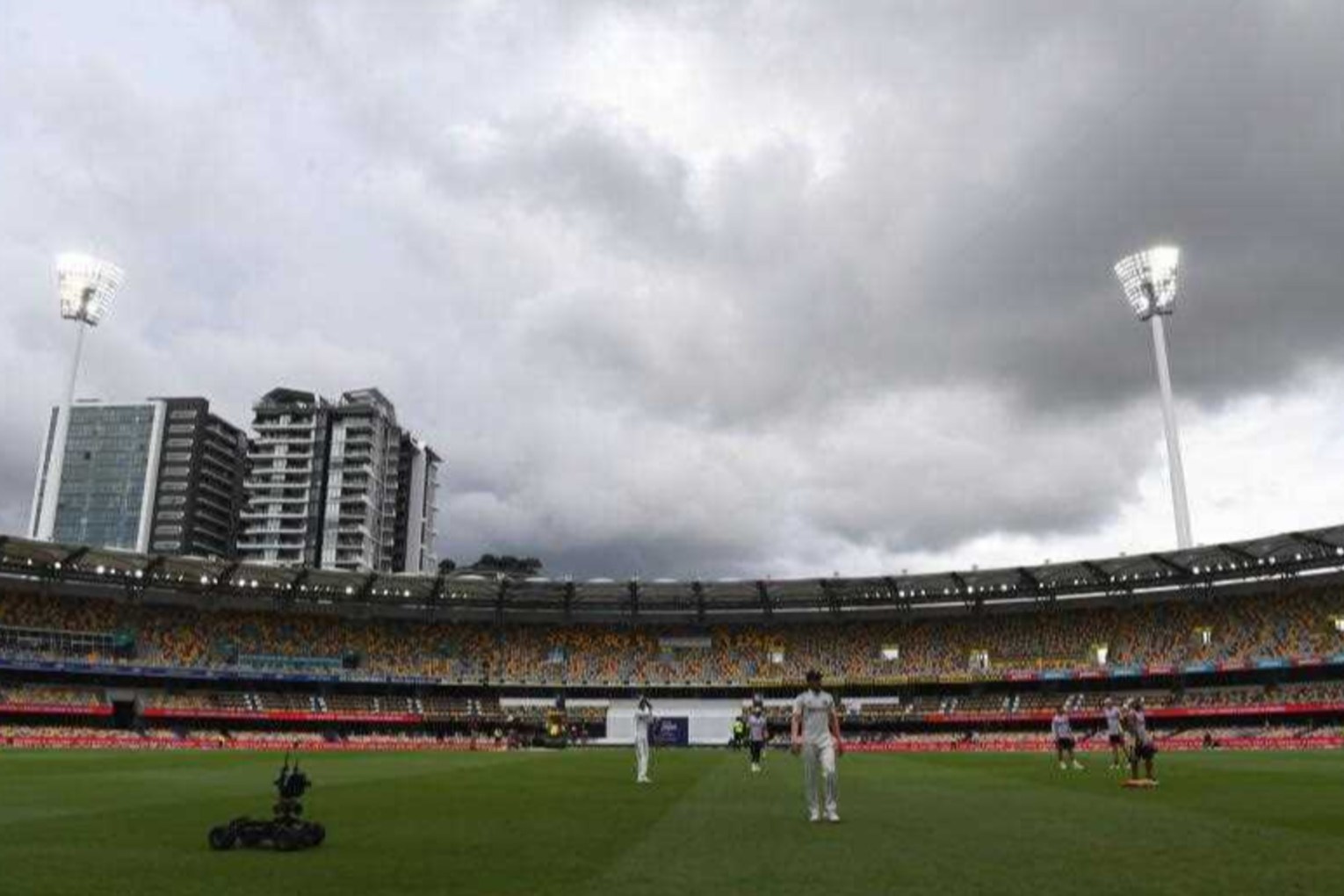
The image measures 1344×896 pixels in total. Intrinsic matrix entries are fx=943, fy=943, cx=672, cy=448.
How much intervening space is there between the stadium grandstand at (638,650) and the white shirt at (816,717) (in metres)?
47.8

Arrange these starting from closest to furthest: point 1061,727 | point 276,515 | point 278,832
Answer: point 278,832, point 1061,727, point 276,515

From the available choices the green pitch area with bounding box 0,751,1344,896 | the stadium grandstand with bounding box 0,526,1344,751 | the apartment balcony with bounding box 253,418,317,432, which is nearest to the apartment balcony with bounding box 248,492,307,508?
the apartment balcony with bounding box 253,418,317,432

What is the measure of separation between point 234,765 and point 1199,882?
3099cm

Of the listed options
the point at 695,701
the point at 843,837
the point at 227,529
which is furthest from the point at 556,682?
the point at 227,529

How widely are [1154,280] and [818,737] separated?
66142 millimetres

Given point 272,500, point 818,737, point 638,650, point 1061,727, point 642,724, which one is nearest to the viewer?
point 818,737

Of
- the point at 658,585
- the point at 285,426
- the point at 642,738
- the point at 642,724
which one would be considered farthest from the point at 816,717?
the point at 285,426

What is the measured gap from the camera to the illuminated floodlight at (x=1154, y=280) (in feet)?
223

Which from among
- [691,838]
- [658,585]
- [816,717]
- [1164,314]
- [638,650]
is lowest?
[691,838]

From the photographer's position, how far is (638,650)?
8169cm

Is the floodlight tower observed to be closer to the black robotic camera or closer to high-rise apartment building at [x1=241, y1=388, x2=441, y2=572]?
the black robotic camera

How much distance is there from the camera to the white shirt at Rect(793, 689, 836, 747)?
518 inches

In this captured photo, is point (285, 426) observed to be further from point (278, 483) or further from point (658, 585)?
point (658, 585)

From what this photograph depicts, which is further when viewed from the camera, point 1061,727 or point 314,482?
point 314,482
